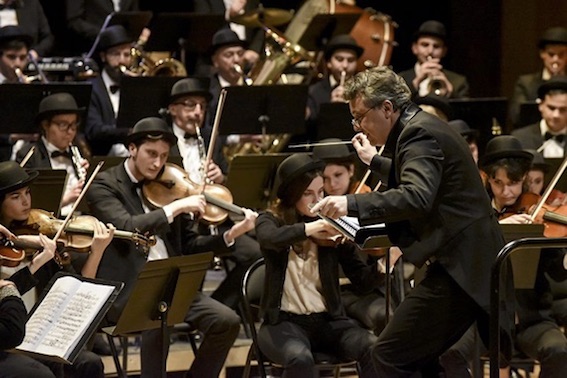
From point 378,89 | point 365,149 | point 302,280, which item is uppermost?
point 378,89

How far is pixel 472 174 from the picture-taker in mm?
4605

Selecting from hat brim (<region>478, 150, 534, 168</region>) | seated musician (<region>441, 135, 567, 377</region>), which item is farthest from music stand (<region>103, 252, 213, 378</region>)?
hat brim (<region>478, 150, 534, 168</region>)

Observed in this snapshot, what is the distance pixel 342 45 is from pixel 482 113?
131 cm

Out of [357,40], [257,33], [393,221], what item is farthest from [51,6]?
[393,221]

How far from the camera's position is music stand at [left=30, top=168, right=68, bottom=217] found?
19.9ft

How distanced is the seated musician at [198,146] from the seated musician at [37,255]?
144cm

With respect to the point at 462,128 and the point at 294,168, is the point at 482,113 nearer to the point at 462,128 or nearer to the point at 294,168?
the point at 462,128

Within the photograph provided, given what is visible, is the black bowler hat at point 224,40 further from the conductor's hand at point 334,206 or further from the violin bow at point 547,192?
the conductor's hand at point 334,206

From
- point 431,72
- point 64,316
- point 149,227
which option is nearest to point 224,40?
point 431,72

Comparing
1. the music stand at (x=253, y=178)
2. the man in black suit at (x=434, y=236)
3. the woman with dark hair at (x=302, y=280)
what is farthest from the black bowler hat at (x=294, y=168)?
the man in black suit at (x=434, y=236)

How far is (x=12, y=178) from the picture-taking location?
561 centimetres

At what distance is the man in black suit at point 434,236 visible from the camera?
14.9 ft

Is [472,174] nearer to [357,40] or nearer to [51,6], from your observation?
[357,40]

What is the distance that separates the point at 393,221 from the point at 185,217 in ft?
7.54
